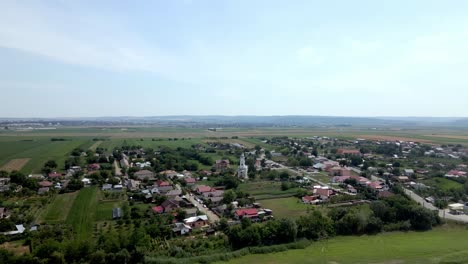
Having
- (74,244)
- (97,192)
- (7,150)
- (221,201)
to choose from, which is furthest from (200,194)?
(7,150)

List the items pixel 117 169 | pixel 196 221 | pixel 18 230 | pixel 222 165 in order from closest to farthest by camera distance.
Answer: pixel 18 230
pixel 196 221
pixel 117 169
pixel 222 165

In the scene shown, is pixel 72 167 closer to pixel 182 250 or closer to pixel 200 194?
pixel 200 194

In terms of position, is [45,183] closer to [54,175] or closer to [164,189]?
[54,175]

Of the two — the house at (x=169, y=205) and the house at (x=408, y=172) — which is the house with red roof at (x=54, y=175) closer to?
the house at (x=169, y=205)

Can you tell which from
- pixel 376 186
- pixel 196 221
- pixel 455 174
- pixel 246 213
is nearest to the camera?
pixel 196 221

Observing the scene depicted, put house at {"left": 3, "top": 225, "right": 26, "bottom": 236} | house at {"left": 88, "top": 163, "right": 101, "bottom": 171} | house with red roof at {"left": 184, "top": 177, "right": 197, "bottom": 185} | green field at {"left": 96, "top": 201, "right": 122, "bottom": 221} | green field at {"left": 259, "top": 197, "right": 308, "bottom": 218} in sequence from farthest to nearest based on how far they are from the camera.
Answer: house at {"left": 88, "top": 163, "right": 101, "bottom": 171} < house with red roof at {"left": 184, "top": 177, "right": 197, "bottom": 185} < green field at {"left": 259, "top": 197, "right": 308, "bottom": 218} < green field at {"left": 96, "top": 201, "right": 122, "bottom": 221} < house at {"left": 3, "top": 225, "right": 26, "bottom": 236}

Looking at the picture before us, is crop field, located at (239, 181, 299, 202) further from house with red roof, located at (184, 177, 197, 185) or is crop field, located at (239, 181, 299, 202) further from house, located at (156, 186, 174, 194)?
house, located at (156, 186, 174, 194)

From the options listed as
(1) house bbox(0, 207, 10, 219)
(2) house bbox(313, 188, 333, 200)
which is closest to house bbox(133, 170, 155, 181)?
(1) house bbox(0, 207, 10, 219)

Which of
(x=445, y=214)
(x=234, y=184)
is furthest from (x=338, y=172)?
(x=445, y=214)
